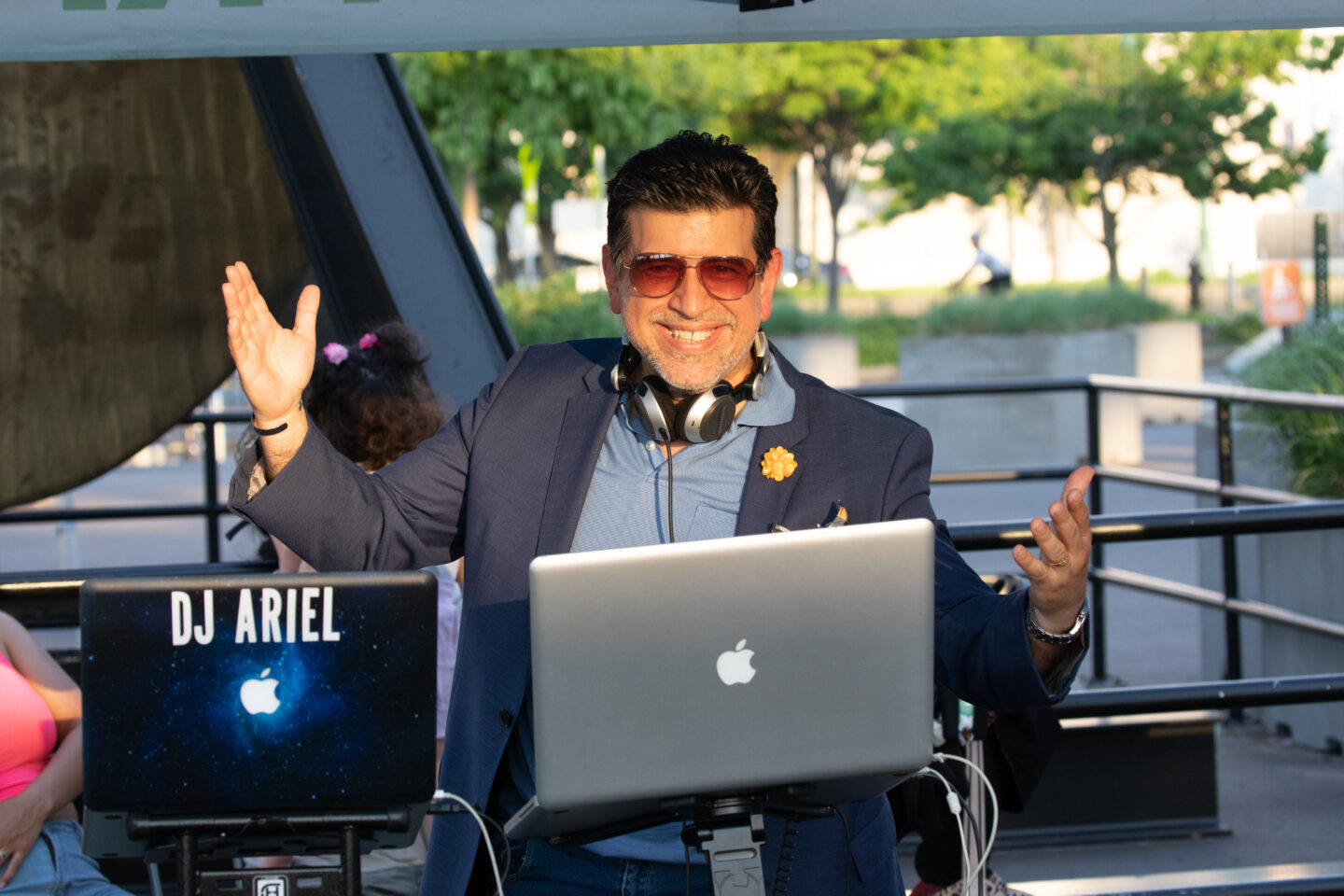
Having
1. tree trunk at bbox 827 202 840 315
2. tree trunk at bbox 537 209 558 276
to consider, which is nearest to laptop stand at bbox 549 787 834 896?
tree trunk at bbox 827 202 840 315

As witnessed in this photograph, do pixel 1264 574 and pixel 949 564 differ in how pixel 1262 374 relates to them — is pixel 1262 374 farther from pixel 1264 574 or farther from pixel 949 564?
pixel 949 564

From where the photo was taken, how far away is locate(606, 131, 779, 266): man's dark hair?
2.48 metres

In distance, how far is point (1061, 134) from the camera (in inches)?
978

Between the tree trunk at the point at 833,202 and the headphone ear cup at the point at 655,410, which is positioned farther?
the tree trunk at the point at 833,202

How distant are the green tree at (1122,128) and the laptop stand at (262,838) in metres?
22.6

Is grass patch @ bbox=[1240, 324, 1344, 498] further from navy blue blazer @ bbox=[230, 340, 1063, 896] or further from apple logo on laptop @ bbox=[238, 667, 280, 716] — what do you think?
apple logo on laptop @ bbox=[238, 667, 280, 716]

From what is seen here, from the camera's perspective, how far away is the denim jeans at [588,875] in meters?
2.36

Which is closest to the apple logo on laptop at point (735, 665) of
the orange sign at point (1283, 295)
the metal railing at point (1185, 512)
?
the metal railing at point (1185, 512)

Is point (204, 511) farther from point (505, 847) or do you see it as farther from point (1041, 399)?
point (1041, 399)

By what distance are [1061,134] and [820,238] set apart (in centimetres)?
2121

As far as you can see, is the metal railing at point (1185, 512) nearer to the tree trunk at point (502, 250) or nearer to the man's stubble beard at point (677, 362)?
the man's stubble beard at point (677, 362)

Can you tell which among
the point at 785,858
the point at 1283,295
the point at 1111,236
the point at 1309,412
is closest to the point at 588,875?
the point at 785,858

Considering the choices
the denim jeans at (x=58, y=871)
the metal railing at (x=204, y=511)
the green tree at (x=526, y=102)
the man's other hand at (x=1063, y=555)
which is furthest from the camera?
the green tree at (x=526, y=102)

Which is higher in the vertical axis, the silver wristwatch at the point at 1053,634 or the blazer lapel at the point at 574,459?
the blazer lapel at the point at 574,459
